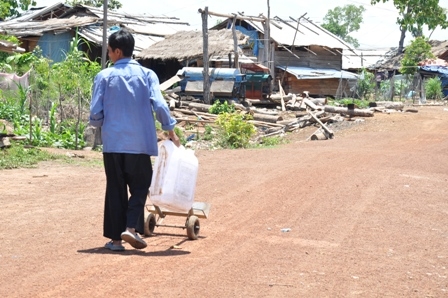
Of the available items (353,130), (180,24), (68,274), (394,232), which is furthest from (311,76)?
(68,274)

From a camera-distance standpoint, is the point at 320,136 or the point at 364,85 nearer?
the point at 320,136

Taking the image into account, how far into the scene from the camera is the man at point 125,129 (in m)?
6.39

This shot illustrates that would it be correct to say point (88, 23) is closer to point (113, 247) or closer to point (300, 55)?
point (300, 55)

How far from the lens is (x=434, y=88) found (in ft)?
157

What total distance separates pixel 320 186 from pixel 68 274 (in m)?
6.02

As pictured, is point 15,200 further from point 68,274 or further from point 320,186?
point 68,274

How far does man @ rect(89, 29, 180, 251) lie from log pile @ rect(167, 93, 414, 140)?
54.6 ft

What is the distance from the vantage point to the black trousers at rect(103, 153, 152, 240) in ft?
21.1

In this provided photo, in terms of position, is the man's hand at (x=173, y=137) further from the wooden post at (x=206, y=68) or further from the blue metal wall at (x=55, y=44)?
the blue metal wall at (x=55, y=44)

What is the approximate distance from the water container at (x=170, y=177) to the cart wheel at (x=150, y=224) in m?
0.42

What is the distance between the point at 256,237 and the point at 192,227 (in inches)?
25.0

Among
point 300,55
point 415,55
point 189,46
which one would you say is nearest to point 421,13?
point 415,55

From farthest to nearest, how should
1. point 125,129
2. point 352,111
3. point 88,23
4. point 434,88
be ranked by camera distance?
point 434,88 → point 88,23 → point 352,111 → point 125,129

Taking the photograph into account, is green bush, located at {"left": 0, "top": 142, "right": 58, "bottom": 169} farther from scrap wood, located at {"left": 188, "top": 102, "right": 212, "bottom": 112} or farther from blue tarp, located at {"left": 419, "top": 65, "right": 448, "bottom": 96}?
blue tarp, located at {"left": 419, "top": 65, "right": 448, "bottom": 96}
